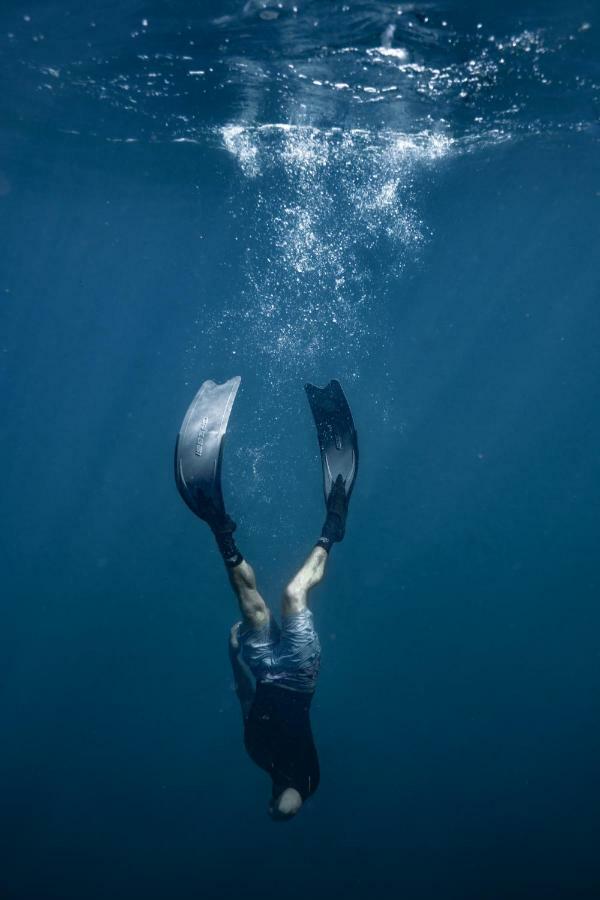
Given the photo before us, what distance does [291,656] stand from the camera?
219 inches

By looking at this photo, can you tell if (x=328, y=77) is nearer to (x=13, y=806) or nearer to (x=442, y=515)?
(x=13, y=806)

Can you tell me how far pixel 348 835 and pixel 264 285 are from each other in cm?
2541

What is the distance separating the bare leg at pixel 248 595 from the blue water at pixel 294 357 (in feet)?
22.3

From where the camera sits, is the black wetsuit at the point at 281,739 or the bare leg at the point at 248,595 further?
the bare leg at the point at 248,595

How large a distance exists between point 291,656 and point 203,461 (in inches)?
88.6

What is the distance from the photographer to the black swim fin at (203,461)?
5457 mm

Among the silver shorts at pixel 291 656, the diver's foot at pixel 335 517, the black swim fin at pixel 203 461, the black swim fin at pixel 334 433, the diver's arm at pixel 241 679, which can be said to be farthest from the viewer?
the black swim fin at pixel 334 433

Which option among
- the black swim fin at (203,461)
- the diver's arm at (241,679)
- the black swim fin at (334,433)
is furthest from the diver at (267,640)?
the black swim fin at (334,433)

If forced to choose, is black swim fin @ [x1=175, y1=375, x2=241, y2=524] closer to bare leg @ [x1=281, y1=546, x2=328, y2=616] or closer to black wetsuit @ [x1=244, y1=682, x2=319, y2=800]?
bare leg @ [x1=281, y1=546, x2=328, y2=616]

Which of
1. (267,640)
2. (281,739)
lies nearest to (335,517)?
(267,640)

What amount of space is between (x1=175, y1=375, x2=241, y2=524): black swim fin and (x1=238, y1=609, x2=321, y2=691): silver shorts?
1427 millimetres

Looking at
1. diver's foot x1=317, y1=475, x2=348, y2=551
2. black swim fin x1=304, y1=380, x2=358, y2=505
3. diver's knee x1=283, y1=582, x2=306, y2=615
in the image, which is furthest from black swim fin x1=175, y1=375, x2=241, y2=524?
black swim fin x1=304, y1=380, x2=358, y2=505

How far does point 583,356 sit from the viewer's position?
3981 centimetres

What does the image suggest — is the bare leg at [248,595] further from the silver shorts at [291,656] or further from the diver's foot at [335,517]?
the diver's foot at [335,517]
